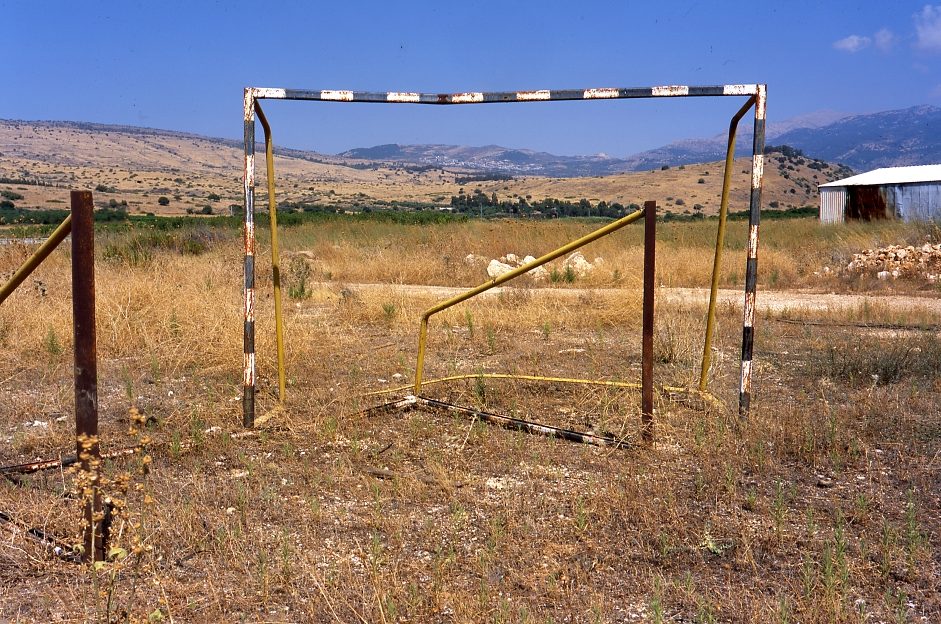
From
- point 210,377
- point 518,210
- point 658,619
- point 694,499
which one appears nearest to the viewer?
point 658,619

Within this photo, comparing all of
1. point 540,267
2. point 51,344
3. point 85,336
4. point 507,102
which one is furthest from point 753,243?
point 540,267

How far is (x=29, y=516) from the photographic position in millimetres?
3838

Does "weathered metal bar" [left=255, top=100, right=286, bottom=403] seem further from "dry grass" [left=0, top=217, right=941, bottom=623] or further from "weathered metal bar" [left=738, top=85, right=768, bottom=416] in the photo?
"weathered metal bar" [left=738, top=85, right=768, bottom=416]

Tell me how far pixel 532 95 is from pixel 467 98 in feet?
1.32

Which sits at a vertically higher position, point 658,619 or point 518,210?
point 518,210

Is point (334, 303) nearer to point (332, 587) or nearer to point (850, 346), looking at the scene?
point (850, 346)

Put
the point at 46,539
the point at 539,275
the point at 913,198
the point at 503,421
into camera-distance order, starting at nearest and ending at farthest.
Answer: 1. the point at 46,539
2. the point at 503,421
3. the point at 539,275
4. the point at 913,198

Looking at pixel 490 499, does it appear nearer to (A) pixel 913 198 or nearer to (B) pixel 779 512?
(B) pixel 779 512

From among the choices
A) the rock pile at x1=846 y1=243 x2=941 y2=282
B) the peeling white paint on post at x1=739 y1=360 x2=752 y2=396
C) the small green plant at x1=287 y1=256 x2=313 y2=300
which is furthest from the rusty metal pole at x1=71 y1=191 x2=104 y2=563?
the rock pile at x1=846 y1=243 x2=941 y2=282

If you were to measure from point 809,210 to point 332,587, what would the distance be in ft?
177

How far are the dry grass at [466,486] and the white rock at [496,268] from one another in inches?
294

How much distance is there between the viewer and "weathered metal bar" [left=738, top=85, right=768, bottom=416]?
5.19 m

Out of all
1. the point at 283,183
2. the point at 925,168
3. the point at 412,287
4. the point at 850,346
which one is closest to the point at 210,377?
the point at 850,346

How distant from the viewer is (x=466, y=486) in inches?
173
